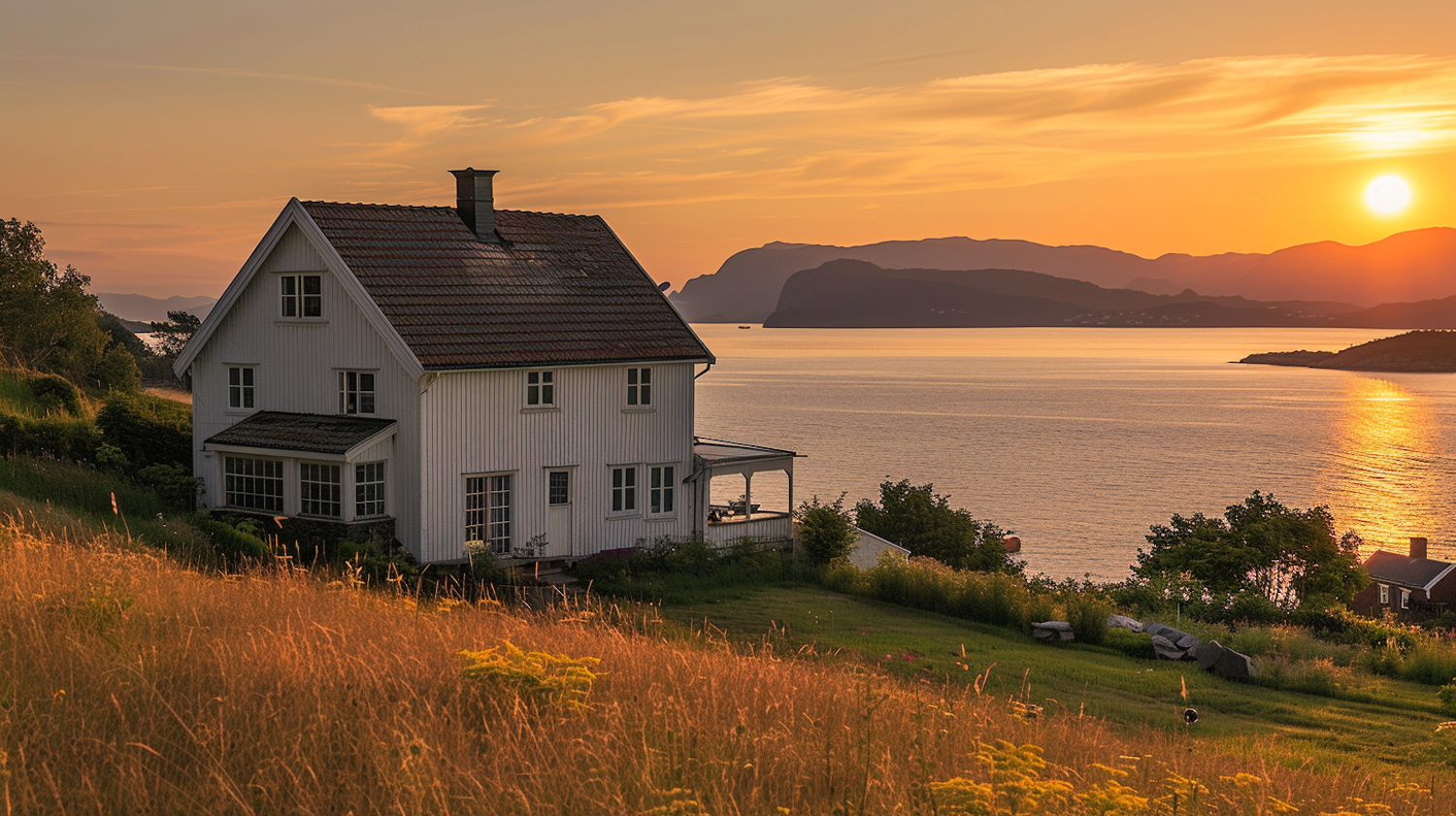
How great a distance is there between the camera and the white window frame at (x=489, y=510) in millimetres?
29266

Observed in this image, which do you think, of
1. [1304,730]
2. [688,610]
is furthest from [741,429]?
[1304,730]

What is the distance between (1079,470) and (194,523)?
91.0 meters

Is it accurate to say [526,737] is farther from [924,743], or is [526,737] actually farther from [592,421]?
[592,421]

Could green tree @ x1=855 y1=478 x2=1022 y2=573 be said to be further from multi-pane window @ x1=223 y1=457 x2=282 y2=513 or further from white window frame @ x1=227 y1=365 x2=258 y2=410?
multi-pane window @ x1=223 y1=457 x2=282 y2=513

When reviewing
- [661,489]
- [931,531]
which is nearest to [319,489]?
[661,489]

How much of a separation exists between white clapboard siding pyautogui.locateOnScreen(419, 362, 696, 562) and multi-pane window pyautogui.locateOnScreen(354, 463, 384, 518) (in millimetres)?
1300

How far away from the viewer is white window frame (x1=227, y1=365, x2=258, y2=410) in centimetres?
3142

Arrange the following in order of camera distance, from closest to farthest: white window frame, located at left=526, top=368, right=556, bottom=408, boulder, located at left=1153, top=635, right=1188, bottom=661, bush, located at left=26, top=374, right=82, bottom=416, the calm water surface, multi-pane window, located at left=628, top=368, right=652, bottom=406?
1. boulder, located at left=1153, top=635, right=1188, bottom=661
2. white window frame, located at left=526, top=368, right=556, bottom=408
3. multi-pane window, located at left=628, top=368, right=652, bottom=406
4. bush, located at left=26, top=374, right=82, bottom=416
5. the calm water surface

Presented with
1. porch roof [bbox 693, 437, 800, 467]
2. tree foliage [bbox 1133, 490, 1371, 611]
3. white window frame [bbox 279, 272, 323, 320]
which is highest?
white window frame [bbox 279, 272, 323, 320]

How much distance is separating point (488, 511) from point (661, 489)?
559cm

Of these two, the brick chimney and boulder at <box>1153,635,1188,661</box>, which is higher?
the brick chimney

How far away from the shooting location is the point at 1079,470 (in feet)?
347

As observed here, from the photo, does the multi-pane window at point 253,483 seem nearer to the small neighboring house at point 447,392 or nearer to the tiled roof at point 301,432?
the small neighboring house at point 447,392

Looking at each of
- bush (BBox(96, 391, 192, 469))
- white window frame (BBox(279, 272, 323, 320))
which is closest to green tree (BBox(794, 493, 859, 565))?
white window frame (BBox(279, 272, 323, 320))
